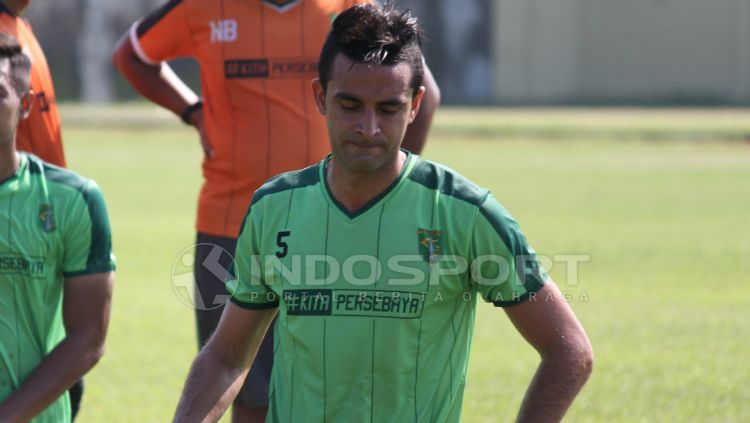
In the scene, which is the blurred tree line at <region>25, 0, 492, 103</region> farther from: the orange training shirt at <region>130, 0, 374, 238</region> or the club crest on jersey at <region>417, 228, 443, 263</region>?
the club crest on jersey at <region>417, 228, 443, 263</region>

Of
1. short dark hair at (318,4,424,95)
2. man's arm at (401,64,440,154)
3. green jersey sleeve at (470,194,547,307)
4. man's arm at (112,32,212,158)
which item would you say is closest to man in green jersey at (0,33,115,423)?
short dark hair at (318,4,424,95)

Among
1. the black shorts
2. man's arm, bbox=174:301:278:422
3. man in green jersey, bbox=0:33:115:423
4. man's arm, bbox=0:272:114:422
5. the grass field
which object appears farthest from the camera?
the grass field

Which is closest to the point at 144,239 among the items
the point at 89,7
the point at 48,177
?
the point at 48,177

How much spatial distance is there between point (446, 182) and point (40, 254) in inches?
55.3

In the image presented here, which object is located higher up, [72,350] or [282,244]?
[282,244]

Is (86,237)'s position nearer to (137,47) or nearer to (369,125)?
(369,125)

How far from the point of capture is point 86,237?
3949 millimetres

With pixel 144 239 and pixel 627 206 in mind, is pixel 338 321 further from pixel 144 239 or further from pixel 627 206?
pixel 627 206

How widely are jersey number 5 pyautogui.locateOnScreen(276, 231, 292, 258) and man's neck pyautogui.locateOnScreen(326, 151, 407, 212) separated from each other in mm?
170

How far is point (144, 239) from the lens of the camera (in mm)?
15344

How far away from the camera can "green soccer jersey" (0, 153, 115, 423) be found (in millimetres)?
3867

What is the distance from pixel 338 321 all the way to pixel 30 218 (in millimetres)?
1212

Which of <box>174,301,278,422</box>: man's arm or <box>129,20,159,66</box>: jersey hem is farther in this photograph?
<box>129,20,159,66</box>: jersey hem

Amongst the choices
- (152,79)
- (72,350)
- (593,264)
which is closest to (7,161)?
(72,350)
